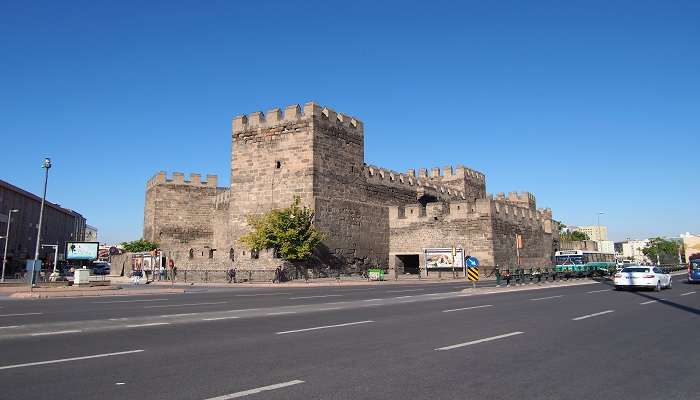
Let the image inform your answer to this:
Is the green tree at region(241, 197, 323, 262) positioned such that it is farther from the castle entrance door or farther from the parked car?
the parked car

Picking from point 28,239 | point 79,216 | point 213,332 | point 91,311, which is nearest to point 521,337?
point 213,332

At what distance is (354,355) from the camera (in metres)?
7.61

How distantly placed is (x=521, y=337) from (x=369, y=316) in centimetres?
474

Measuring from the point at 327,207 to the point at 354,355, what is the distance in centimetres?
2918

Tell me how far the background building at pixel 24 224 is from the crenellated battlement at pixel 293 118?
26946 mm

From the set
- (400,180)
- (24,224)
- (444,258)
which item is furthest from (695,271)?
(24,224)

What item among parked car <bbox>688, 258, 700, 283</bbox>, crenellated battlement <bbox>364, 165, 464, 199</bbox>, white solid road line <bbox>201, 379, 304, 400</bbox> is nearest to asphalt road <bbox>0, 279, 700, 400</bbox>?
white solid road line <bbox>201, 379, 304, 400</bbox>

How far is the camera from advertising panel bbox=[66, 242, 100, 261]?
116ft

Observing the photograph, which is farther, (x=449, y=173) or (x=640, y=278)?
(x=449, y=173)

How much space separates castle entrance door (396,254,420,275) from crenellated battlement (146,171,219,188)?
20.0 meters

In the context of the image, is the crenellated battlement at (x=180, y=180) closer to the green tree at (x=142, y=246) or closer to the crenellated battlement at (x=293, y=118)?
the green tree at (x=142, y=246)

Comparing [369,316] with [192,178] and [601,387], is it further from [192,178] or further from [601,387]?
[192,178]

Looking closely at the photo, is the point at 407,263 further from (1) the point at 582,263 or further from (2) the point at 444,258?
(1) the point at 582,263

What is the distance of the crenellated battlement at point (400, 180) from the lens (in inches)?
1674
